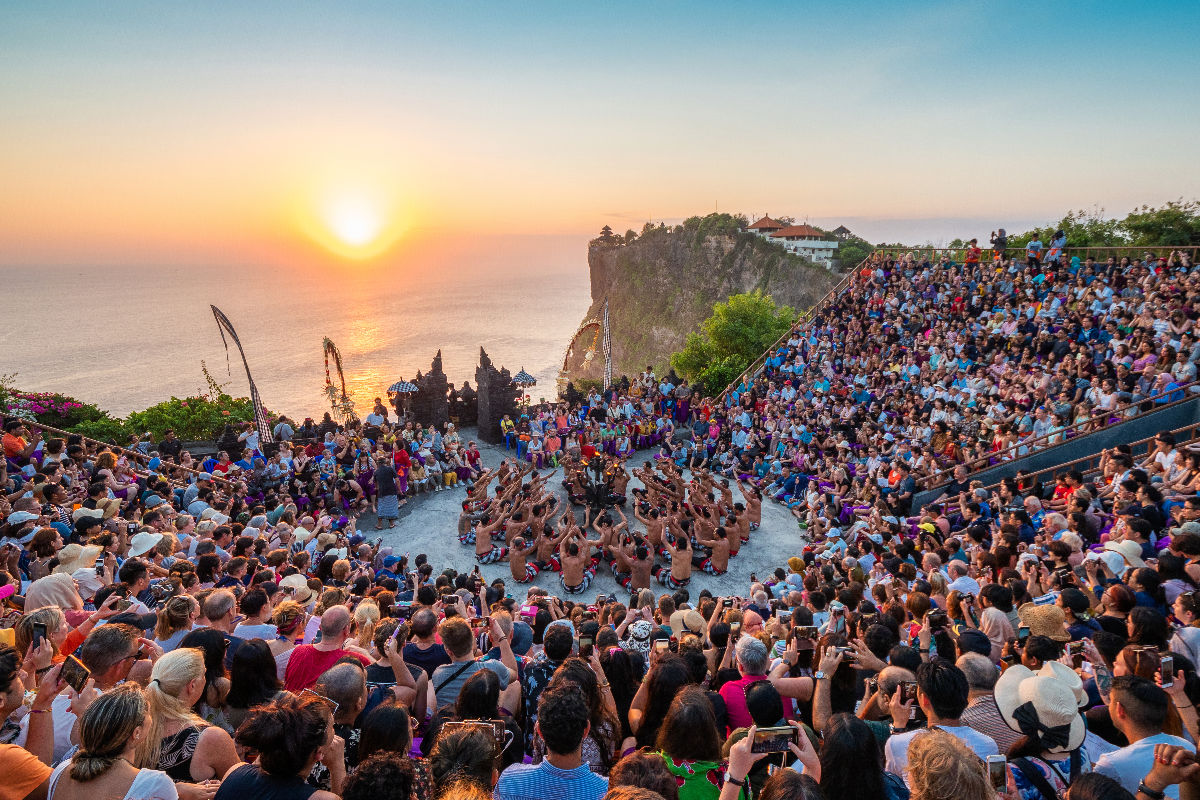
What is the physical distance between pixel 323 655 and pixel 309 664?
11 centimetres

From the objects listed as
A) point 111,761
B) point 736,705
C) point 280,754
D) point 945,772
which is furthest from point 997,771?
point 111,761

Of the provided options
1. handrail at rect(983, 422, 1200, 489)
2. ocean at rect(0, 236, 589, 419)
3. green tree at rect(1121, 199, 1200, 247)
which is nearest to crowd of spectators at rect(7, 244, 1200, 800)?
handrail at rect(983, 422, 1200, 489)

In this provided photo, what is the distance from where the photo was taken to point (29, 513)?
740cm

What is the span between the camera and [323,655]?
14.1 feet

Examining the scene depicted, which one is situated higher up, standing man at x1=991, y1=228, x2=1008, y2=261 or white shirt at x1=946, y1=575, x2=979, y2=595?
standing man at x1=991, y1=228, x2=1008, y2=261

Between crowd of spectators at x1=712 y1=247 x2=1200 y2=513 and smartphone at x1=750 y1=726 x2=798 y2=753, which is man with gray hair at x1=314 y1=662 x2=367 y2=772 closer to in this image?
smartphone at x1=750 y1=726 x2=798 y2=753

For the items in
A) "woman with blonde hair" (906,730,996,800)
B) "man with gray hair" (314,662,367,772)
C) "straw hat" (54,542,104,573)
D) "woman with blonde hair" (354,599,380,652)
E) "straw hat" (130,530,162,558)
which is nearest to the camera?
"woman with blonde hair" (906,730,996,800)

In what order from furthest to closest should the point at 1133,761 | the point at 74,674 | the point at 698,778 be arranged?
the point at 74,674 → the point at 698,778 → the point at 1133,761

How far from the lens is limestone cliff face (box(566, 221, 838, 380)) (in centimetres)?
6328

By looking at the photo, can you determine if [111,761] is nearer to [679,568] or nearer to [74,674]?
[74,674]

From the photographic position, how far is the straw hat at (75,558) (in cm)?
632

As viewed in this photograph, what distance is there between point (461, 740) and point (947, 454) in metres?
12.4

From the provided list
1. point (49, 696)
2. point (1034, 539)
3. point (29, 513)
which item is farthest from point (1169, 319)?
point (29, 513)

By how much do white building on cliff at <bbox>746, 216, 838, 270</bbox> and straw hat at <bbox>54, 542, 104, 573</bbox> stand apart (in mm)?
65981
